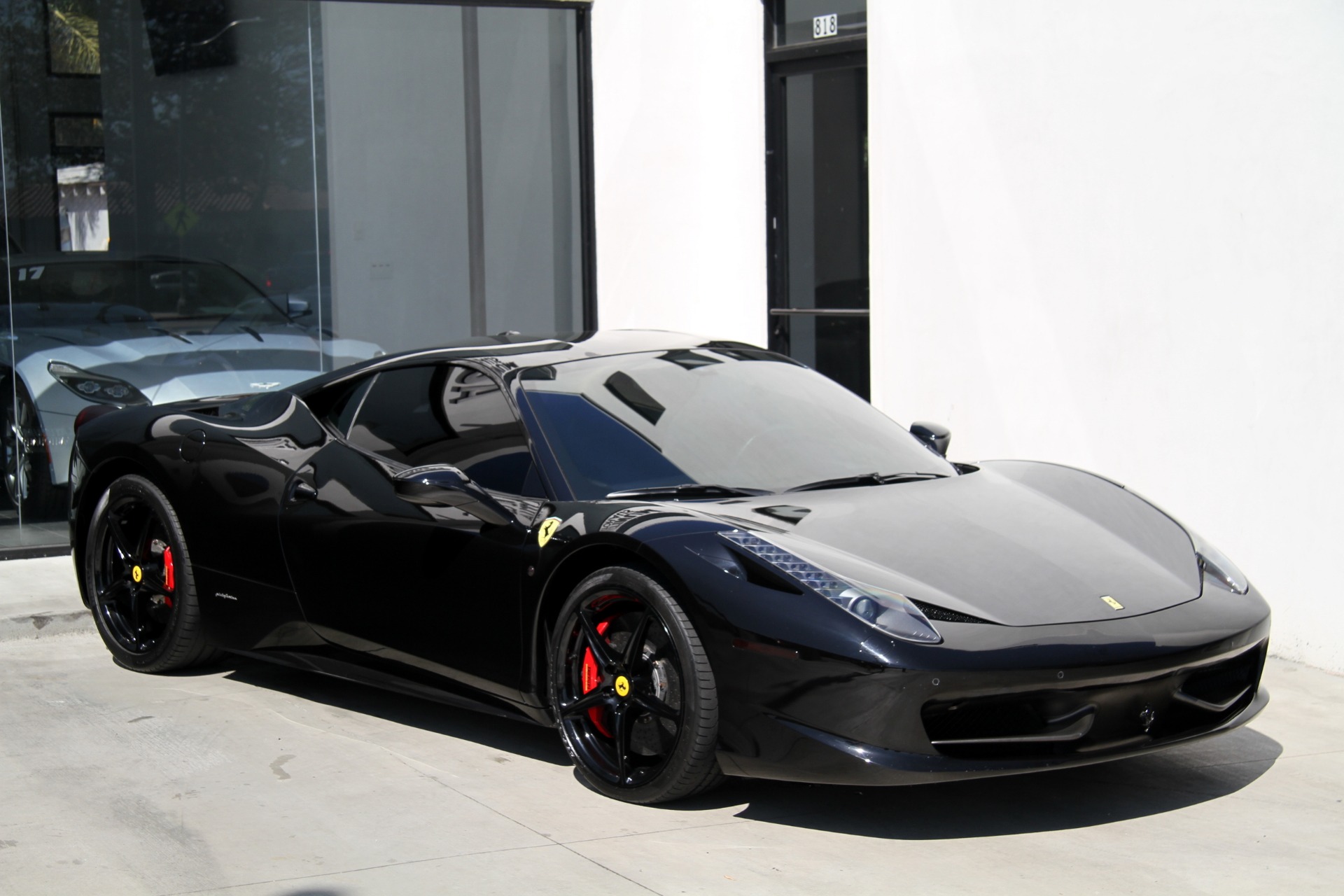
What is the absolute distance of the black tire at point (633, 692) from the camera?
4152 millimetres

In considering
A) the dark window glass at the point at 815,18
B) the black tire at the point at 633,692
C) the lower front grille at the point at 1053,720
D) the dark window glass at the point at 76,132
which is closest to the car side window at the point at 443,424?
the black tire at the point at 633,692

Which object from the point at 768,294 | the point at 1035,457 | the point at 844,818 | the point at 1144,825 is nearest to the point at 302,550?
the point at 844,818

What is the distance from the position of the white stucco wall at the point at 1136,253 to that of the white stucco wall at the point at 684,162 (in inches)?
51.8

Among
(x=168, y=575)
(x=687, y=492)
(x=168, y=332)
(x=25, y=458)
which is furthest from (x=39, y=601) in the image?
(x=687, y=492)

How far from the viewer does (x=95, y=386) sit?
9.05 metres

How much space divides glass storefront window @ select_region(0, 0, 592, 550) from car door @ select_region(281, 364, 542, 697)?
4115 millimetres

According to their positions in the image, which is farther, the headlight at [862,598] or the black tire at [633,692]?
the black tire at [633,692]

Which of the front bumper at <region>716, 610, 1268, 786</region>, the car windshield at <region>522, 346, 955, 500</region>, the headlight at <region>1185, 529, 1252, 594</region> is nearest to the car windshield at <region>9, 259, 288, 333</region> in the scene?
the car windshield at <region>522, 346, 955, 500</region>

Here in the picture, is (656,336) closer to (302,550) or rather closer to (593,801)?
(302,550)

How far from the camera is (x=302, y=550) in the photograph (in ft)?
17.6

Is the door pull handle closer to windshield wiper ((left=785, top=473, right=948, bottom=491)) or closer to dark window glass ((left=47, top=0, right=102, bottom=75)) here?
windshield wiper ((left=785, top=473, right=948, bottom=491))

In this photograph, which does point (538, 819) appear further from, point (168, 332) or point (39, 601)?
point (168, 332)

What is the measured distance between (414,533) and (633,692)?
1.04m

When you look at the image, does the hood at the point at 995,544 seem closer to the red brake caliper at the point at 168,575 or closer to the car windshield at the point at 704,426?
the car windshield at the point at 704,426
